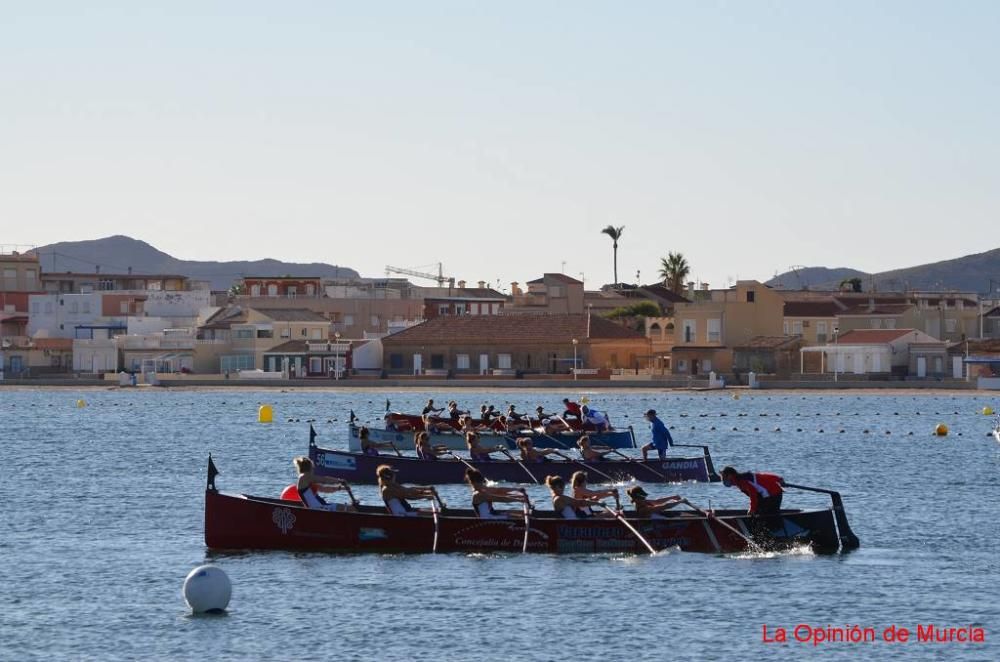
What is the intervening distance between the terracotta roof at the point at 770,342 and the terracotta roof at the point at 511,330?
8.90 m

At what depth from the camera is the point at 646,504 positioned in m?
32.1

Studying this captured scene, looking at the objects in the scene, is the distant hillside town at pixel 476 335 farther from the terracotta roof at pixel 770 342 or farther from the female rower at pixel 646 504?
the female rower at pixel 646 504

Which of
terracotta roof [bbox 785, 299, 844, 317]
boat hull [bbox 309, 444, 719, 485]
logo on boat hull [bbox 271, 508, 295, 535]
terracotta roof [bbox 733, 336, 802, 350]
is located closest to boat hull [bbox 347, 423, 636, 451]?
boat hull [bbox 309, 444, 719, 485]

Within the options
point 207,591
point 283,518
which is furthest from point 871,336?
point 207,591

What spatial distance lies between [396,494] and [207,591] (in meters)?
5.88

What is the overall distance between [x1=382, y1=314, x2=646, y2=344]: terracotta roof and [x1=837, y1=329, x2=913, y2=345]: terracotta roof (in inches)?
612

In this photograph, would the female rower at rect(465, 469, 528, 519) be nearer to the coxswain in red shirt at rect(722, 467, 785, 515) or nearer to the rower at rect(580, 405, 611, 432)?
the coxswain in red shirt at rect(722, 467, 785, 515)

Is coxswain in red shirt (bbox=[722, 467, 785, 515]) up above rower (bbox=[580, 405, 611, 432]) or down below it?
below

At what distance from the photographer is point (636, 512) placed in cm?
3222

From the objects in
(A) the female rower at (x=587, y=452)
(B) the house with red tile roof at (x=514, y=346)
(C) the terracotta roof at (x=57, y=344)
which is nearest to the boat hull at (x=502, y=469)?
(A) the female rower at (x=587, y=452)

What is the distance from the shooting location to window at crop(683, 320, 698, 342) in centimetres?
12531

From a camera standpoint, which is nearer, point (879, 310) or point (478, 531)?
point (478, 531)

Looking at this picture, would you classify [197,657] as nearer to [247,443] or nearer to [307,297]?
[247,443]

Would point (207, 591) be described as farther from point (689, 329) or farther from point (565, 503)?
point (689, 329)
